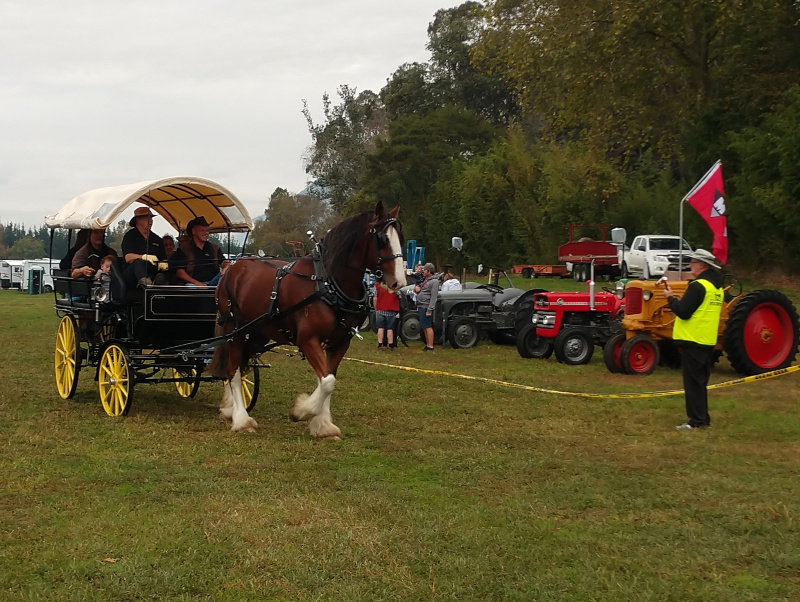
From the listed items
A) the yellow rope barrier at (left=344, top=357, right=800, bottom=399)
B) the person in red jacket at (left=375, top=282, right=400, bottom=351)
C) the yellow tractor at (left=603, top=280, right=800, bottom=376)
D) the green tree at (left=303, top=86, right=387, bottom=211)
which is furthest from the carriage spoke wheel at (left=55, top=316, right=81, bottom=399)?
the green tree at (left=303, top=86, right=387, bottom=211)

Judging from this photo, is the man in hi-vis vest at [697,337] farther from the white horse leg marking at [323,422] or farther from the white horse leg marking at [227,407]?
the white horse leg marking at [227,407]

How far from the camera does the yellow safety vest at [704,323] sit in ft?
29.3

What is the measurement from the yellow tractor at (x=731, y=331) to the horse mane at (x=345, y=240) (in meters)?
5.29

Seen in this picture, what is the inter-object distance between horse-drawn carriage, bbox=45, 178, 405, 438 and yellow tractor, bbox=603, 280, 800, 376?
5330 mm

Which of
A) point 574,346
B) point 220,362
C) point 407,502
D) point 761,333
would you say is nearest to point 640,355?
point 761,333

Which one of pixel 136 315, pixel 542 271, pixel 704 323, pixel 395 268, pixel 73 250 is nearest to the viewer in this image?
pixel 395 268

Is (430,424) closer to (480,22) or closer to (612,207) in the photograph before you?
(612,207)

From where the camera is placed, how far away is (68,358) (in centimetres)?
1102

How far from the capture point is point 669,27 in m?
26.8

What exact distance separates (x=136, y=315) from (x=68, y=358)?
164 cm

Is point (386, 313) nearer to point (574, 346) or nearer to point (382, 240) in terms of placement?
point (574, 346)

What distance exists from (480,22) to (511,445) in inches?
2192

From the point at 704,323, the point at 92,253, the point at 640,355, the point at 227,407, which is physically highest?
the point at 92,253

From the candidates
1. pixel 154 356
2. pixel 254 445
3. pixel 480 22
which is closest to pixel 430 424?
pixel 254 445
